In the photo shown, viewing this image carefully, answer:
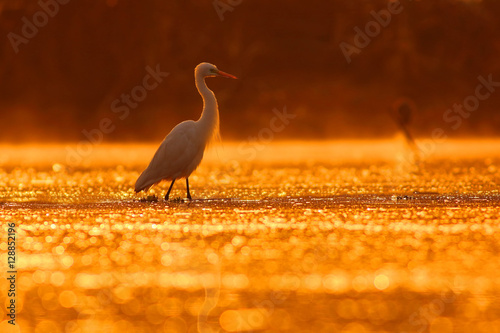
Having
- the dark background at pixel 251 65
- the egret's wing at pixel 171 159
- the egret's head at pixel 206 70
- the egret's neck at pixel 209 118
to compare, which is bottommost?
the egret's wing at pixel 171 159

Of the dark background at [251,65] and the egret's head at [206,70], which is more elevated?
the dark background at [251,65]

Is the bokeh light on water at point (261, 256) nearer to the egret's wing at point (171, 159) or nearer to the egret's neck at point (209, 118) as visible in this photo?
the egret's wing at point (171, 159)

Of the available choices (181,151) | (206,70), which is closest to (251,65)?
(206,70)

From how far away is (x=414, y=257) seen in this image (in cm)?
798

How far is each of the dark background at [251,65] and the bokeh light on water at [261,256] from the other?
1654cm

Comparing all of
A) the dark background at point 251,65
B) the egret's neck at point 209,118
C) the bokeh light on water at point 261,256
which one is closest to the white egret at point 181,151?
the egret's neck at point 209,118

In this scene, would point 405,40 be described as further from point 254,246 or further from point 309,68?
point 254,246

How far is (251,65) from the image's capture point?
36.4 meters

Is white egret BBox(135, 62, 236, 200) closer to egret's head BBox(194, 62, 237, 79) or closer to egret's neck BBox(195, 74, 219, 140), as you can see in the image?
egret's neck BBox(195, 74, 219, 140)

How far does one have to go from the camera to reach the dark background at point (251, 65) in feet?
104

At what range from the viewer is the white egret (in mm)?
12930

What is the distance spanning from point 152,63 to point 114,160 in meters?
16.1

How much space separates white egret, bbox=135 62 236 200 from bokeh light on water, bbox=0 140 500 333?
39 cm

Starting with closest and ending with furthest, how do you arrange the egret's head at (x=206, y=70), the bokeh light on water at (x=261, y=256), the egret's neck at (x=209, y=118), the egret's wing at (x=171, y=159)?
the bokeh light on water at (x=261, y=256) → the egret's wing at (x=171, y=159) → the egret's neck at (x=209, y=118) → the egret's head at (x=206, y=70)
